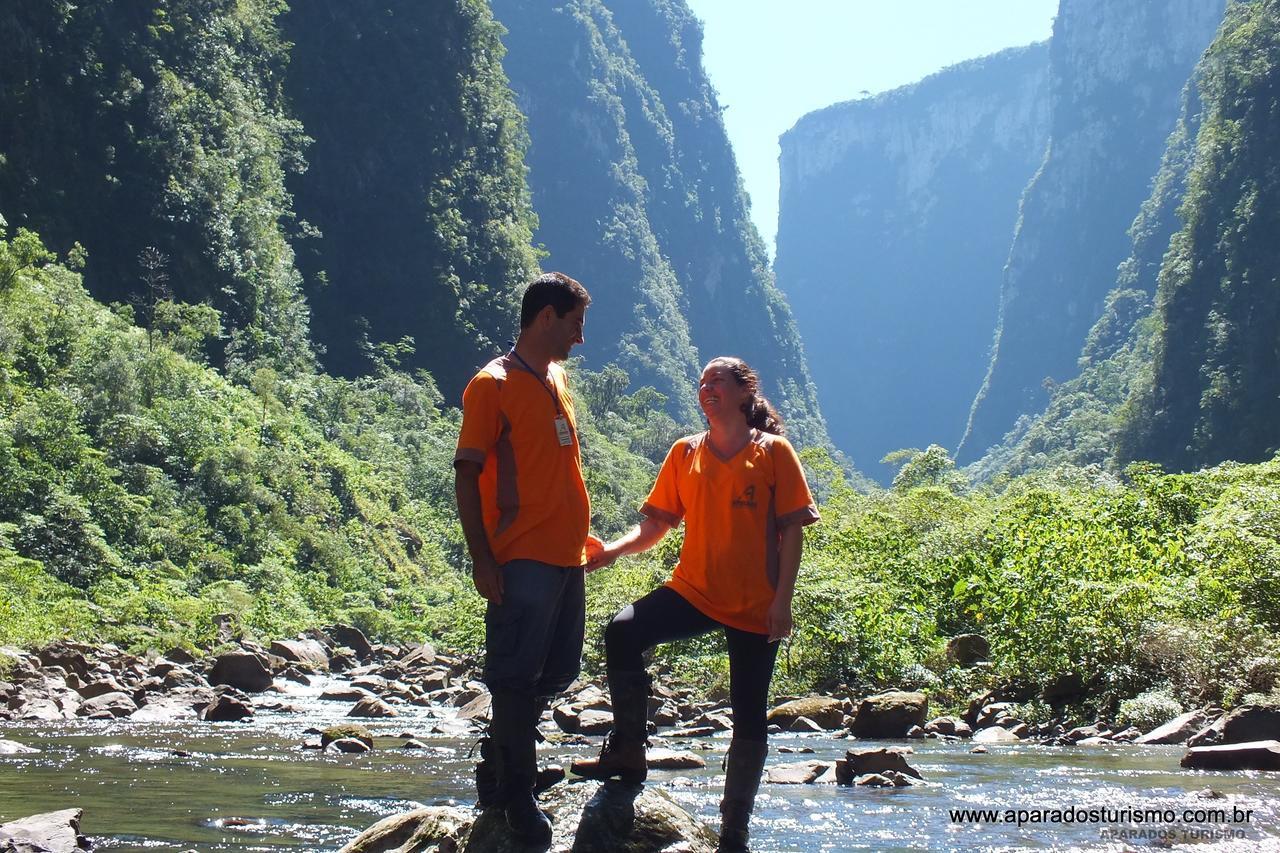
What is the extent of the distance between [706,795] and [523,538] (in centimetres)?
264

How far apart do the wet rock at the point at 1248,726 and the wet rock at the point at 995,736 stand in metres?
1.63

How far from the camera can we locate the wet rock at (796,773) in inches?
266

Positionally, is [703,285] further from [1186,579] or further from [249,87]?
[1186,579]

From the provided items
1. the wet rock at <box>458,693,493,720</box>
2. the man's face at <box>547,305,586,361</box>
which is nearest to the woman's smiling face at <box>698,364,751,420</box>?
the man's face at <box>547,305,586,361</box>

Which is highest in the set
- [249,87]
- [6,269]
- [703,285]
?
[703,285]

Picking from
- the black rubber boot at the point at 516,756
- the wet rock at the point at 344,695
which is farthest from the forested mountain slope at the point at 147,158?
the black rubber boot at the point at 516,756

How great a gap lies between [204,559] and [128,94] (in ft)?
62.8

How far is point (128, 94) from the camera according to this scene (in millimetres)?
34125

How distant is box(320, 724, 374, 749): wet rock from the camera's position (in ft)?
29.3

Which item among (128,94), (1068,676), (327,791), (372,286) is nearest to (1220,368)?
(372,286)

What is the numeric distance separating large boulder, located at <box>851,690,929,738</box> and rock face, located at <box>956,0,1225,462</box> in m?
137

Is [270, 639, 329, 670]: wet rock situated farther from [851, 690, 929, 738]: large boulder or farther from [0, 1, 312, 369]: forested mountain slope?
[0, 1, 312, 369]: forested mountain slope

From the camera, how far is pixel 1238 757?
21.2ft

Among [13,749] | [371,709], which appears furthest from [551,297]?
[371,709]
